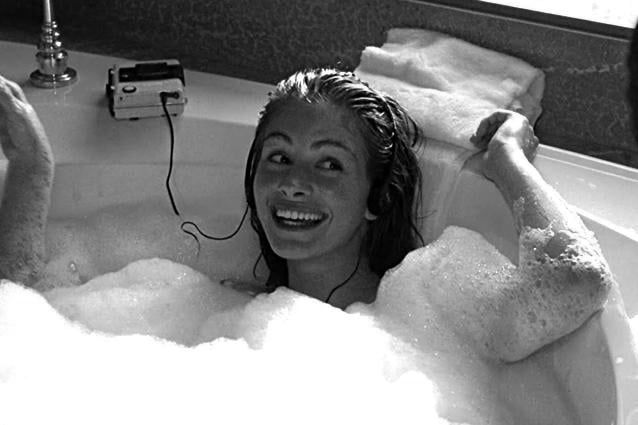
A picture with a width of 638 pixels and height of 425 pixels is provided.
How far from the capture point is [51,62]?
200 centimetres

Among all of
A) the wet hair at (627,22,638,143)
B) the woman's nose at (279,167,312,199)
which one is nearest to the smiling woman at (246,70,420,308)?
the woman's nose at (279,167,312,199)

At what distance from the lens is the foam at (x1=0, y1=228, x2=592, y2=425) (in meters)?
1.44

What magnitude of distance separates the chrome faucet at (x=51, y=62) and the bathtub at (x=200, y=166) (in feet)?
0.06

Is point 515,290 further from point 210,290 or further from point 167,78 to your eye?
point 167,78

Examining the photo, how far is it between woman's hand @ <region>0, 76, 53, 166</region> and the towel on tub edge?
58 centimetres

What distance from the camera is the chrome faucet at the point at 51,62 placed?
1964 millimetres

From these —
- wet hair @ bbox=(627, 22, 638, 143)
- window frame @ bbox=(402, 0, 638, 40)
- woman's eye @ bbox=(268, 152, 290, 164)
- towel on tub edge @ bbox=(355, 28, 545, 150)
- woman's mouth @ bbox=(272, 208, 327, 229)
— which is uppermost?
wet hair @ bbox=(627, 22, 638, 143)

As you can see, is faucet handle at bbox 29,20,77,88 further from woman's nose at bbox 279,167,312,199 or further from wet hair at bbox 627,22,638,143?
wet hair at bbox 627,22,638,143

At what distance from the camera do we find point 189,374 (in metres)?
1.51

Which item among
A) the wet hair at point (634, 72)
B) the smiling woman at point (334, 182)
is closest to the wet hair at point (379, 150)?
the smiling woman at point (334, 182)

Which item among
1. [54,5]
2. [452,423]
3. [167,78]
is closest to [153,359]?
[452,423]

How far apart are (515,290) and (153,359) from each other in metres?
0.54

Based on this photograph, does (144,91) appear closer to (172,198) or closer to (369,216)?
(172,198)

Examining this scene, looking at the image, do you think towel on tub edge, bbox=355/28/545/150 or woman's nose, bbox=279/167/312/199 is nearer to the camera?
woman's nose, bbox=279/167/312/199
